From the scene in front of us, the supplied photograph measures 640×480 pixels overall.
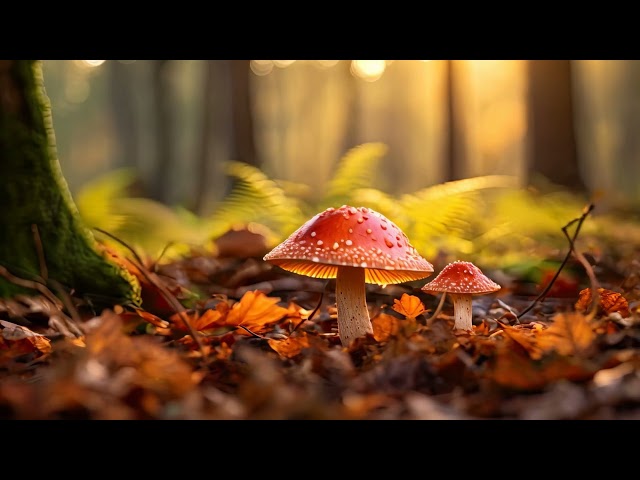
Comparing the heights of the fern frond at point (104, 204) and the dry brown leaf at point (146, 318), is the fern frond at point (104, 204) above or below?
above

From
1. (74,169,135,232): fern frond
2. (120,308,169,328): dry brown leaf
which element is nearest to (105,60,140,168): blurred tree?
(74,169,135,232): fern frond

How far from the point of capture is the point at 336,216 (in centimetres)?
255

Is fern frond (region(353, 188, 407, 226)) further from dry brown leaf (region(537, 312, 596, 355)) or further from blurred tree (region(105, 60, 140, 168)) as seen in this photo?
blurred tree (region(105, 60, 140, 168))

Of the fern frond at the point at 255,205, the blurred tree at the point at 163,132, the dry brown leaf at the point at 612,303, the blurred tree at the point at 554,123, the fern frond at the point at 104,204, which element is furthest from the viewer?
the blurred tree at the point at 163,132

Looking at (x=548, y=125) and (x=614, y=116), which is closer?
(x=548, y=125)

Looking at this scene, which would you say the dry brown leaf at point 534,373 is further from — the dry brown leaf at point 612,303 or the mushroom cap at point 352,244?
the dry brown leaf at point 612,303

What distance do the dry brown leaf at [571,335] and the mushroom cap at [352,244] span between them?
0.70 m

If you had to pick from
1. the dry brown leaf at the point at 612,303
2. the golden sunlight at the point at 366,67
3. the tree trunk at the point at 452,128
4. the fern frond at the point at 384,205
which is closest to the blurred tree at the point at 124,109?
the golden sunlight at the point at 366,67

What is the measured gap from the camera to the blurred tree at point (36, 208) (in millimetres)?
3021

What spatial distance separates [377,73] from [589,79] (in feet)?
40.4

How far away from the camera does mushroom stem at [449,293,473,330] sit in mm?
3029

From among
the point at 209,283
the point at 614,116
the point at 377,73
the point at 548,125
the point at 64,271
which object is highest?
the point at 377,73
